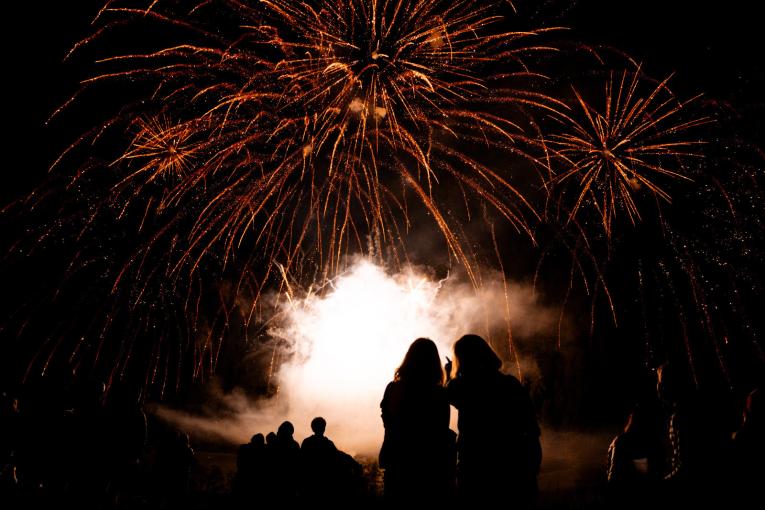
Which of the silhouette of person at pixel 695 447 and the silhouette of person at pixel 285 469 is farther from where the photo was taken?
the silhouette of person at pixel 285 469

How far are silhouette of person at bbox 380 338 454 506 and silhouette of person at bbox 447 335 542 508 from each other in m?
0.10

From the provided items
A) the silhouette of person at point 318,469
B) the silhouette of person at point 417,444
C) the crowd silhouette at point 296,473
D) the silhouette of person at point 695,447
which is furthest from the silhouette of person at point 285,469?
the silhouette of person at point 695,447

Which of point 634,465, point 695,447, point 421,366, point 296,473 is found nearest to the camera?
point 421,366

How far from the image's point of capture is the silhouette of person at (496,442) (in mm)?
2701

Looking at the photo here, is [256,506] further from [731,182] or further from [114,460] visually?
[731,182]

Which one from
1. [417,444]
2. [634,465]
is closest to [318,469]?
[417,444]

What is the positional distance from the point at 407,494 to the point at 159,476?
13.8ft

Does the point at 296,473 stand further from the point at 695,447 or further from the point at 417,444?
the point at 695,447

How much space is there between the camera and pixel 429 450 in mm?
2840

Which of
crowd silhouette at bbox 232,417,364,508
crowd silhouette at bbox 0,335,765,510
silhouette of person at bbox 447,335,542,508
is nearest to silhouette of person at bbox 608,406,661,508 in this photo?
crowd silhouette at bbox 0,335,765,510

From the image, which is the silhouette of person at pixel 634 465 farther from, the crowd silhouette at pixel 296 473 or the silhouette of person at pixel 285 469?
the silhouette of person at pixel 285 469

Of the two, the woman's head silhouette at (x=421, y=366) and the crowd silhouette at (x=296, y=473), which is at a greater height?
the woman's head silhouette at (x=421, y=366)

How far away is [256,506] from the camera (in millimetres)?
5074

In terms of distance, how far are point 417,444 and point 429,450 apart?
8 cm
